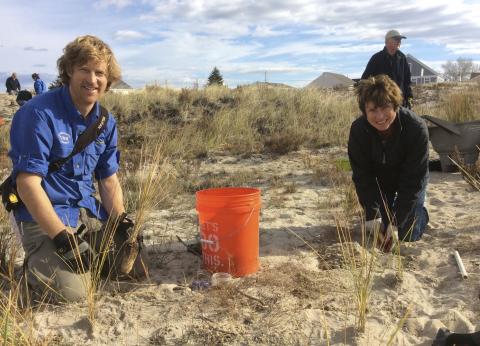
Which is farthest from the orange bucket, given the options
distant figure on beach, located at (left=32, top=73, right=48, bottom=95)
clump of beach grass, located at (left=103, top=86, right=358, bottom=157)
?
distant figure on beach, located at (left=32, top=73, right=48, bottom=95)

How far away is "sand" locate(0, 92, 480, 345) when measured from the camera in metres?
2.24

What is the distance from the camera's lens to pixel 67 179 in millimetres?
2748

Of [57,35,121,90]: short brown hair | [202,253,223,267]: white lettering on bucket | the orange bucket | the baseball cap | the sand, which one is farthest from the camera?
the baseball cap

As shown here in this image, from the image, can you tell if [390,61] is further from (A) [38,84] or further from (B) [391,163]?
(A) [38,84]

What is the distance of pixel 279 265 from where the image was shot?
3.05 m

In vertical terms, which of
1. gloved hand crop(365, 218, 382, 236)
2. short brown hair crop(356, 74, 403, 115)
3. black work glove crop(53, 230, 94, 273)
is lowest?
gloved hand crop(365, 218, 382, 236)

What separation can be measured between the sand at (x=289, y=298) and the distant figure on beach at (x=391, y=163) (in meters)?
0.21

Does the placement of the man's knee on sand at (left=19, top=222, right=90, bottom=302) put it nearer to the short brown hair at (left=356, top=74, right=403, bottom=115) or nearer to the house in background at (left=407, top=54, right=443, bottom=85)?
the short brown hair at (left=356, top=74, right=403, bottom=115)

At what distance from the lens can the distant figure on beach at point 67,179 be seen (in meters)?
2.46

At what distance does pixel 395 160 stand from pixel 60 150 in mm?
2300

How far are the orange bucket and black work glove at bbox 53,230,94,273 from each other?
2.29 ft

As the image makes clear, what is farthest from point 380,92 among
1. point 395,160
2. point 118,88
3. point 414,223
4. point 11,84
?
point 11,84

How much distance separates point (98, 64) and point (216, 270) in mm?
1413

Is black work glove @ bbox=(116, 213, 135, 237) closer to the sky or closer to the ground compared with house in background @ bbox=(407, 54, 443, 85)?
closer to the ground
